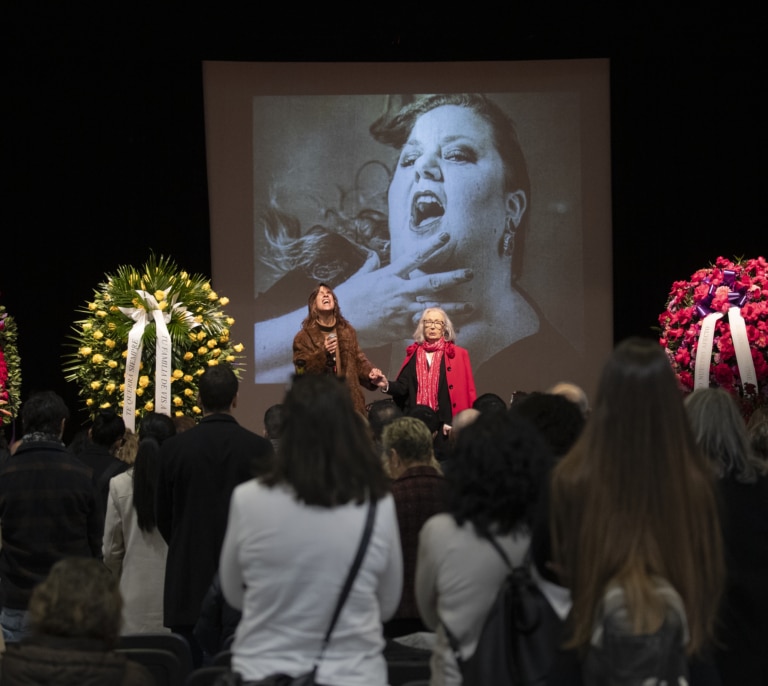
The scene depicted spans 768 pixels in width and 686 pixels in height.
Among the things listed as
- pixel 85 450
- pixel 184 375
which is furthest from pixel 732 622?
pixel 184 375

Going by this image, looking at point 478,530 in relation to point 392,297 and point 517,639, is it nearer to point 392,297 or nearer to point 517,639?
point 517,639

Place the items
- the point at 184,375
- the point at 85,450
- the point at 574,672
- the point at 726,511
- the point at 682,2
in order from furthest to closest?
the point at 682,2 → the point at 184,375 → the point at 85,450 → the point at 726,511 → the point at 574,672

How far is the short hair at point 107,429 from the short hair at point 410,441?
1.77m

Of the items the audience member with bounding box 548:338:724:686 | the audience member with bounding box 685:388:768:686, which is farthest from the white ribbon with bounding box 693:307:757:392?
the audience member with bounding box 548:338:724:686

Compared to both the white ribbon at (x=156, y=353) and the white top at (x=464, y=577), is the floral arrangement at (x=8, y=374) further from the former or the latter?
the white top at (x=464, y=577)

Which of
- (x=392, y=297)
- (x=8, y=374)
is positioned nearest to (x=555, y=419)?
(x=8, y=374)

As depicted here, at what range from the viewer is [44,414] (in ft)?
14.5

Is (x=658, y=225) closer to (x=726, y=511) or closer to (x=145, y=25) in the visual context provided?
(x=145, y=25)

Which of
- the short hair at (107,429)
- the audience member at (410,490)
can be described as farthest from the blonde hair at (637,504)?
the short hair at (107,429)

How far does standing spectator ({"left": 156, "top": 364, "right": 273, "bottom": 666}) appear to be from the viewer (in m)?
4.27

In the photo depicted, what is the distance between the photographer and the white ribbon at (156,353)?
22.6 feet

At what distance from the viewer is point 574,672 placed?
254 cm

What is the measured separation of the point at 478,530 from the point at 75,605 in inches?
32.5

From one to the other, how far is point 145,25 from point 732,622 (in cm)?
868
